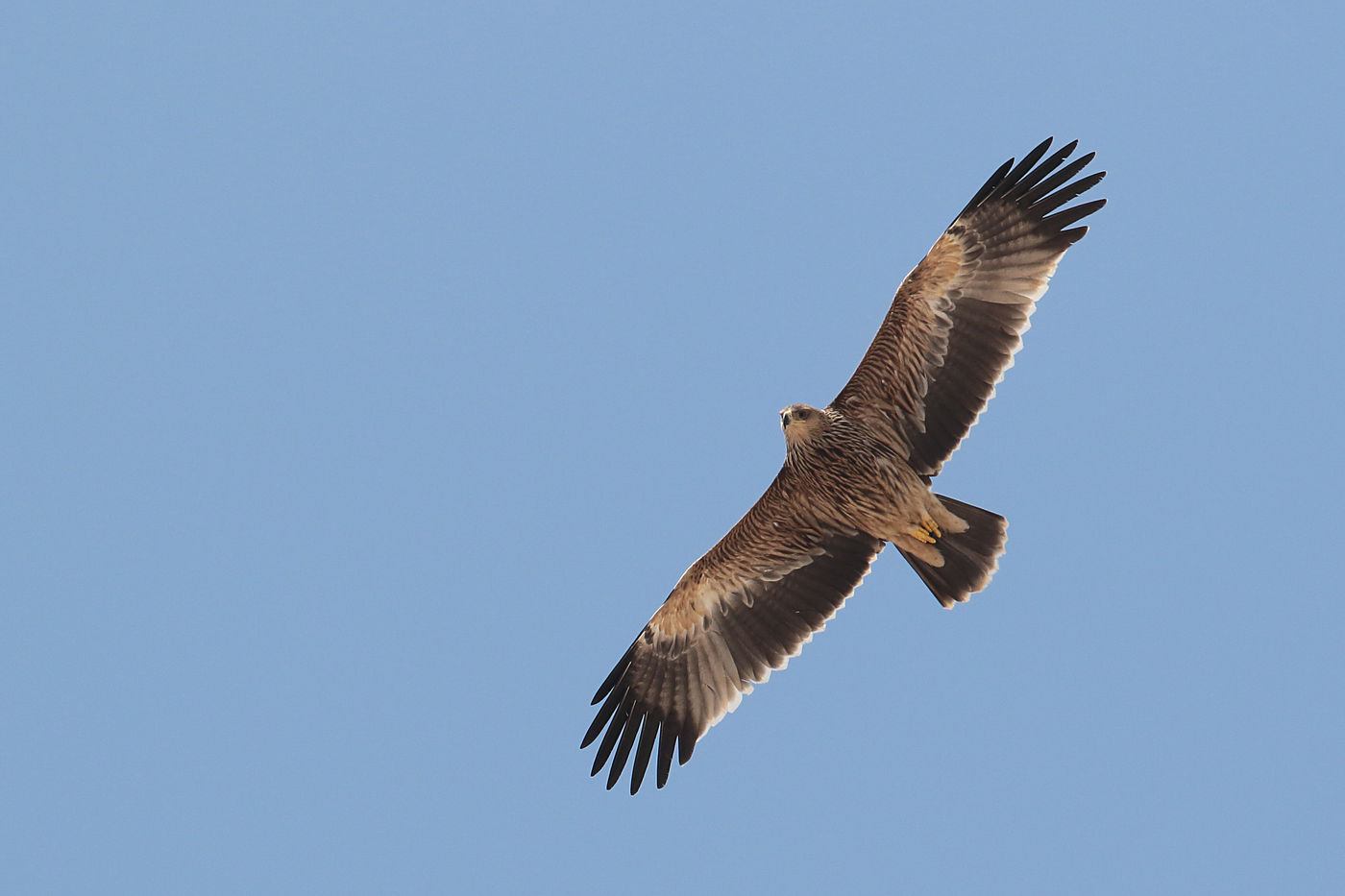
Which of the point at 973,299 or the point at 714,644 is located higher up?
the point at 973,299

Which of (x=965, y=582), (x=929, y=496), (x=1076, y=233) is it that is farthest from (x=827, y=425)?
(x=1076, y=233)

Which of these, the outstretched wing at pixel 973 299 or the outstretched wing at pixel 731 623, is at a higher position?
the outstretched wing at pixel 973 299

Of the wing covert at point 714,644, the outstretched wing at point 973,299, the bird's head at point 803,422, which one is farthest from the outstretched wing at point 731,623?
the outstretched wing at point 973,299

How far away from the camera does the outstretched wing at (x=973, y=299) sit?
10250mm

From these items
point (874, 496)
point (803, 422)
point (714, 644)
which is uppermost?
point (803, 422)

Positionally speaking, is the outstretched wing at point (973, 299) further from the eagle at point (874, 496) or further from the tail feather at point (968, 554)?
the tail feather at point (968, 554)

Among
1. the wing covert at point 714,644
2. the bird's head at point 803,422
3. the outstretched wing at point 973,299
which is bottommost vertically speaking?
the wing covert at point 714,644

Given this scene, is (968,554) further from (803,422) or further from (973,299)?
(973,299)

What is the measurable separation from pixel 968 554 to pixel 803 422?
64.9 inches

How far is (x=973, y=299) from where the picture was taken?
10.3 m

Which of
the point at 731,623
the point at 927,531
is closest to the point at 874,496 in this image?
the point at 927,531

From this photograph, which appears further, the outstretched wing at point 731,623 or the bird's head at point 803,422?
→ the outstretched wing at point 731,623

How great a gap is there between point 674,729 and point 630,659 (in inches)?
27.4

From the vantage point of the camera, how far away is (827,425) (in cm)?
1044
